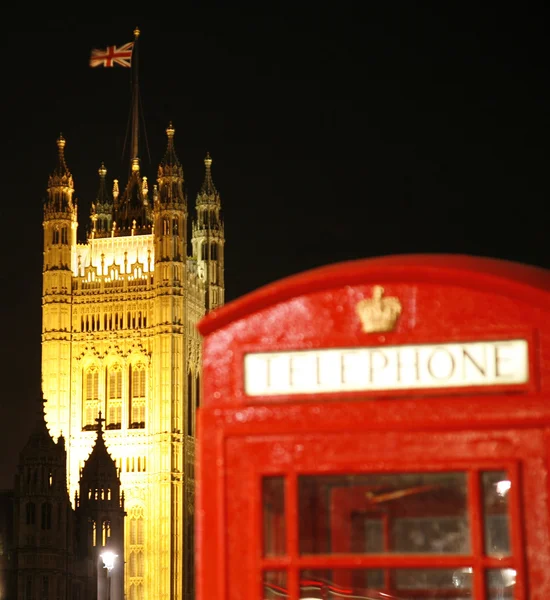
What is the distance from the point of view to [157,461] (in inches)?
2210

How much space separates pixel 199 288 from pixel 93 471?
21.7m

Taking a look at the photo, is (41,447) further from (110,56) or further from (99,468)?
(110,56)

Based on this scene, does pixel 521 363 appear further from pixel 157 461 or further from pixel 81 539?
pixel 157 461

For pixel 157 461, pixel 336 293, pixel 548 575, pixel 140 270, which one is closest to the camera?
pixel 548 575

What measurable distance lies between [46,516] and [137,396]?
23781 mm

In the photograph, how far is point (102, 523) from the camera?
3684 cm

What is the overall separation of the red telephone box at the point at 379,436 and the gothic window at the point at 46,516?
30.8 meters

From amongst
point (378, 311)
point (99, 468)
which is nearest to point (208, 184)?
point (99, 468)

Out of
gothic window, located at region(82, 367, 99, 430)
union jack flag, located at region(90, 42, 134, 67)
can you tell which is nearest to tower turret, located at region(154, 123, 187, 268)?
gothic window, located at region(82, 367, 99, 430)

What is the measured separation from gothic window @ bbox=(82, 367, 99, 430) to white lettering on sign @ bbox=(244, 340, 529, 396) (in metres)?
54.5

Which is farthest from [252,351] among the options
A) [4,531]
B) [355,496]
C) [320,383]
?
[4,531]

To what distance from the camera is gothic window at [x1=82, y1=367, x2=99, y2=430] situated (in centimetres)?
5747

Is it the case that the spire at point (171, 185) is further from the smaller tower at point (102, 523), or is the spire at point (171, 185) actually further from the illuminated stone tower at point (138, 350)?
the smaller tower at point (102, 523)

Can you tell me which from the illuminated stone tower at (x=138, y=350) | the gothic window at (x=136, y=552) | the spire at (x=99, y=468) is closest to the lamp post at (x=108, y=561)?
the spire at (x=99, y=468)
